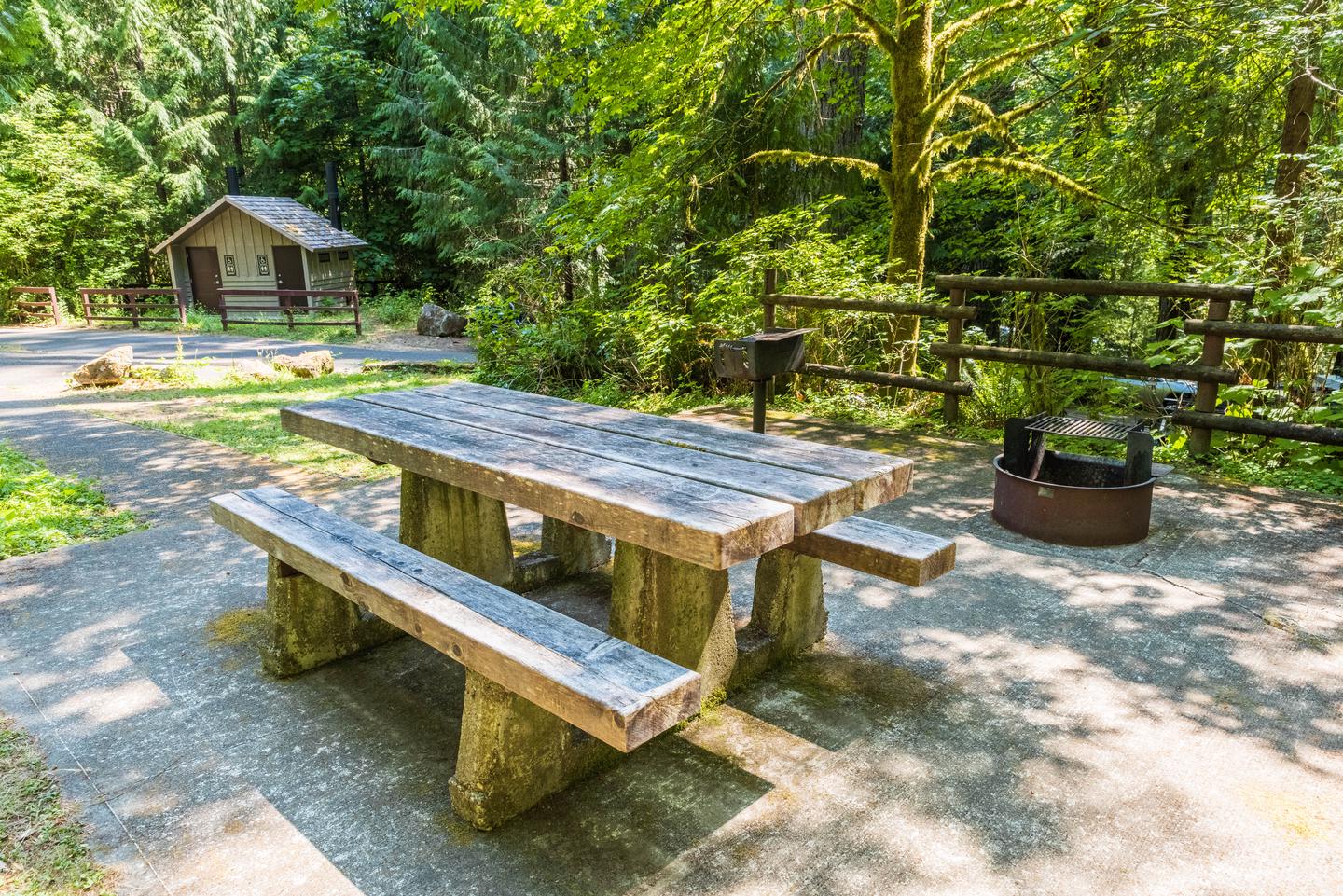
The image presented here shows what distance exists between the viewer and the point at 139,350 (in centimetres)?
1652

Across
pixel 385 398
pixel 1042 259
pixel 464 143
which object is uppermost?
pixel 464 143

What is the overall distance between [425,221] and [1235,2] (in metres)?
20.4

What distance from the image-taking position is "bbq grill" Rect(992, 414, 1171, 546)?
4.22m

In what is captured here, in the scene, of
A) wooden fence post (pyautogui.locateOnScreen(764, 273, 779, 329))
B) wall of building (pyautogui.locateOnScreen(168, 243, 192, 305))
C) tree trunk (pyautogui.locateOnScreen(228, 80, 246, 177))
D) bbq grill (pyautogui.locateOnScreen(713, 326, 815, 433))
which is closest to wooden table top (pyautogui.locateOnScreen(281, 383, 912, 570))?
bbq grill (pyautogui.locateOnScreen(713, 326, 815, 433))

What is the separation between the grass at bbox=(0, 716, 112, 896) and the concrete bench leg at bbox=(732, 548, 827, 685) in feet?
6.71

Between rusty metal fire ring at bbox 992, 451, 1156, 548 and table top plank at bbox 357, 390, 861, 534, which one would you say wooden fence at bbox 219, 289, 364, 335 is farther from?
rusty metal fire ring at bbox 992, 451, 1156, 548

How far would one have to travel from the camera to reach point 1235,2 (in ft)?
18.4

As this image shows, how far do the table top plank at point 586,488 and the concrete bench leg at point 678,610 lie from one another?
371 millimetres

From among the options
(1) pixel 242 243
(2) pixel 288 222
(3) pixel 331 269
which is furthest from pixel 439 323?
(1) pixel 242 243

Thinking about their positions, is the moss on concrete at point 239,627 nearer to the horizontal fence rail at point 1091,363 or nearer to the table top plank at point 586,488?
the table top plank at point 586,488

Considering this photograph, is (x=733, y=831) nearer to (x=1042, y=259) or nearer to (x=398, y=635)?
(x=398, y=635)

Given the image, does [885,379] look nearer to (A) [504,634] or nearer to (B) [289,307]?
(A) [504,634]

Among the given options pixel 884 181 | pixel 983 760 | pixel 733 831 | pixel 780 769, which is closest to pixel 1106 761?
pixel 983 760

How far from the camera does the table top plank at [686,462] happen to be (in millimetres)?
2490
